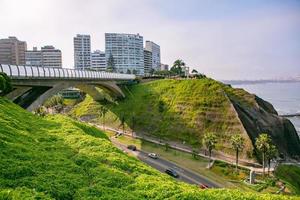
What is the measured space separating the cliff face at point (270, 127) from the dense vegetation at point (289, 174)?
36.3ft

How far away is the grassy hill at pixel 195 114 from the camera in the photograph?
88312mm

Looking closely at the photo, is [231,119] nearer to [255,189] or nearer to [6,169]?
[255,189]

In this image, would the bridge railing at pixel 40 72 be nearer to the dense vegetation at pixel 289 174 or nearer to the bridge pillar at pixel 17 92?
the bridge pillar at pixel 17 92

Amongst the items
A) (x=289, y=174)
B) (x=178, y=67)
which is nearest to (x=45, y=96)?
(x=289, y=174)

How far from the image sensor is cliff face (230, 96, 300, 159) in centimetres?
8900

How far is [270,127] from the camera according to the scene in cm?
9319

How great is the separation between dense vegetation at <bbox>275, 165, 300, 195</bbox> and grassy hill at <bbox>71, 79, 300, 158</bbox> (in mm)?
7638

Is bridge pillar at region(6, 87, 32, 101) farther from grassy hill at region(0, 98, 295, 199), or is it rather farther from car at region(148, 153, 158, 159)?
car at region(148, 153, 158, 159)

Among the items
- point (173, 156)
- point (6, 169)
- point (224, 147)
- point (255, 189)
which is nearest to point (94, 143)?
point (6, 169)

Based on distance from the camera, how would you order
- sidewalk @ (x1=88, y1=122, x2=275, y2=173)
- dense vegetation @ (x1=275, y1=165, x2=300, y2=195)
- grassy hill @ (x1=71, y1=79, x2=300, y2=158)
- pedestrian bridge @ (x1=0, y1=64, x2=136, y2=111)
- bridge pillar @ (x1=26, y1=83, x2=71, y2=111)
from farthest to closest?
grassy hill @ (x1=71, y1=79, x2=300, y2=158) < sidewalk @ (x1=88, y1=122, x2=275, y2=173) < dense vegetation @ (x1=275, y1=165, x2=300, y2=195) < bridge pillar @ (x1=26, y1=83, x2=71, y2=111) < pedestrian bridge @ (x1=0, y1=64, x2=136, y2=111)

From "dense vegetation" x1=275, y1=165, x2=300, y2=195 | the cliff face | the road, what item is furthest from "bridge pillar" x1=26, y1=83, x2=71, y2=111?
the cliff face

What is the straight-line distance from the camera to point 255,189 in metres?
59.9

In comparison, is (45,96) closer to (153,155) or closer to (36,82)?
(36,82)

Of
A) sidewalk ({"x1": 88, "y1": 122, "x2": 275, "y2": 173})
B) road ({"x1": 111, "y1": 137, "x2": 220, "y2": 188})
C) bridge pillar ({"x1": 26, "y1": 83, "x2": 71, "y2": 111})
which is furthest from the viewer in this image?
sidewalk ({"x1": 88, "y1": 122, "x2": 275, "y2": 173})
